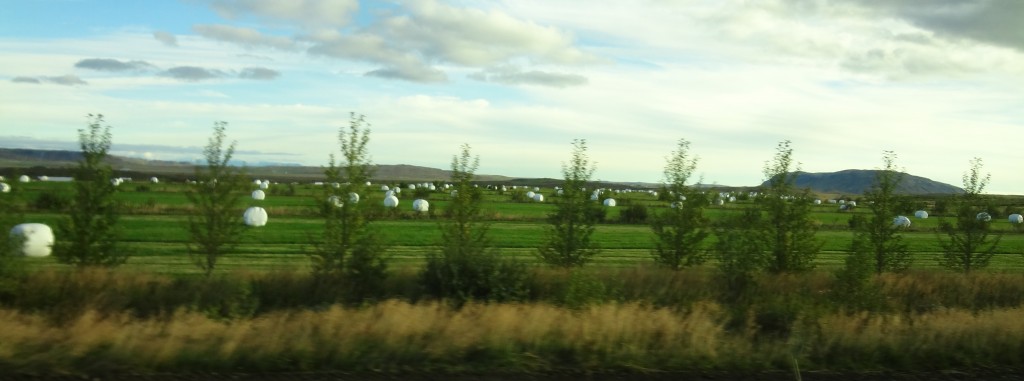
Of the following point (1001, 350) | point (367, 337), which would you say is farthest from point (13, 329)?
point (1001, 350)

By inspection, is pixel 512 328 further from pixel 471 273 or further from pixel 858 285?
pixel 858 285

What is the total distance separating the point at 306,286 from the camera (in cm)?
1870

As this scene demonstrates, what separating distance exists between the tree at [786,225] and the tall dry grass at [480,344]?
8.70 m

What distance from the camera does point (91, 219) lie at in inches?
783

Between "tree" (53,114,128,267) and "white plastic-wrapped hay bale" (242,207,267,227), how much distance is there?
19.0 meters

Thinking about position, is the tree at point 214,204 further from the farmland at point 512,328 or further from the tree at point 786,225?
the tree at point 786,225

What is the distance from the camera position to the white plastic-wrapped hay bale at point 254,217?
39125mm

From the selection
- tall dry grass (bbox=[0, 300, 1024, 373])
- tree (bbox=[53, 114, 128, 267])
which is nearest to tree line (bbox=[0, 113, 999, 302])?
tree (bbox=[53, 114, 128, 267])

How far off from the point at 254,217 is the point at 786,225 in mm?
26924

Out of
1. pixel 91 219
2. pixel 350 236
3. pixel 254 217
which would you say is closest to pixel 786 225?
pixel 350 236

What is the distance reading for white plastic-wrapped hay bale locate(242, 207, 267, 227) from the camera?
39125 mm

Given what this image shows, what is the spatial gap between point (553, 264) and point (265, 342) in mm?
12562

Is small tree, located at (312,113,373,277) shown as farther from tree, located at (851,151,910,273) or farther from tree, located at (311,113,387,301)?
tree, located at (851,151,910,273)

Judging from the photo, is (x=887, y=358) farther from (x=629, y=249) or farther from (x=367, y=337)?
(x=629, y=249)
